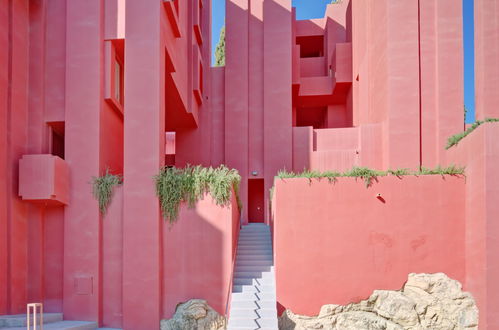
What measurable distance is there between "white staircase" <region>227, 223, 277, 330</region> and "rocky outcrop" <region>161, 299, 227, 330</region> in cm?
76

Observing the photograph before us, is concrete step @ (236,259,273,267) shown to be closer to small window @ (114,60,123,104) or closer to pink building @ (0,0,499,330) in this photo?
pink building @ (0,0,499,330)

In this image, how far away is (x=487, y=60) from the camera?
47.9 ft

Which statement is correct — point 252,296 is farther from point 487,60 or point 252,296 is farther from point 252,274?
point 487,60

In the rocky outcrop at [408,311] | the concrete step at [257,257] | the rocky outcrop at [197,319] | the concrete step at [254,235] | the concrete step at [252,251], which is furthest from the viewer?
the concrete step at [254,235]

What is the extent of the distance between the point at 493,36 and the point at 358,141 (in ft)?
17.8

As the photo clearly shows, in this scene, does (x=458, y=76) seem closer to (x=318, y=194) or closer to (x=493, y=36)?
(x=493, y=36)

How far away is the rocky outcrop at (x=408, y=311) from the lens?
419 inches

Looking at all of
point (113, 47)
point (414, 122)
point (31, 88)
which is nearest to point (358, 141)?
point (414, 122)

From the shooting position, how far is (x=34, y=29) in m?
12.2

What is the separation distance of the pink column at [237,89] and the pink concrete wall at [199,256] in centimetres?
676

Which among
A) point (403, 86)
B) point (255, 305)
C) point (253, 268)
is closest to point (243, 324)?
point (255, 305)

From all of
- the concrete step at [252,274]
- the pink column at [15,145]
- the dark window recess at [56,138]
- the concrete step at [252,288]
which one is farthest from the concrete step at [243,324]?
the dark window recess at [56,138]

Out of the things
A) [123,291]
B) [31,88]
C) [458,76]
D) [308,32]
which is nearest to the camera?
[123,291]

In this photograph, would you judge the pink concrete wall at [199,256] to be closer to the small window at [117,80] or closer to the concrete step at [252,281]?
the concrete step at [252,281]
